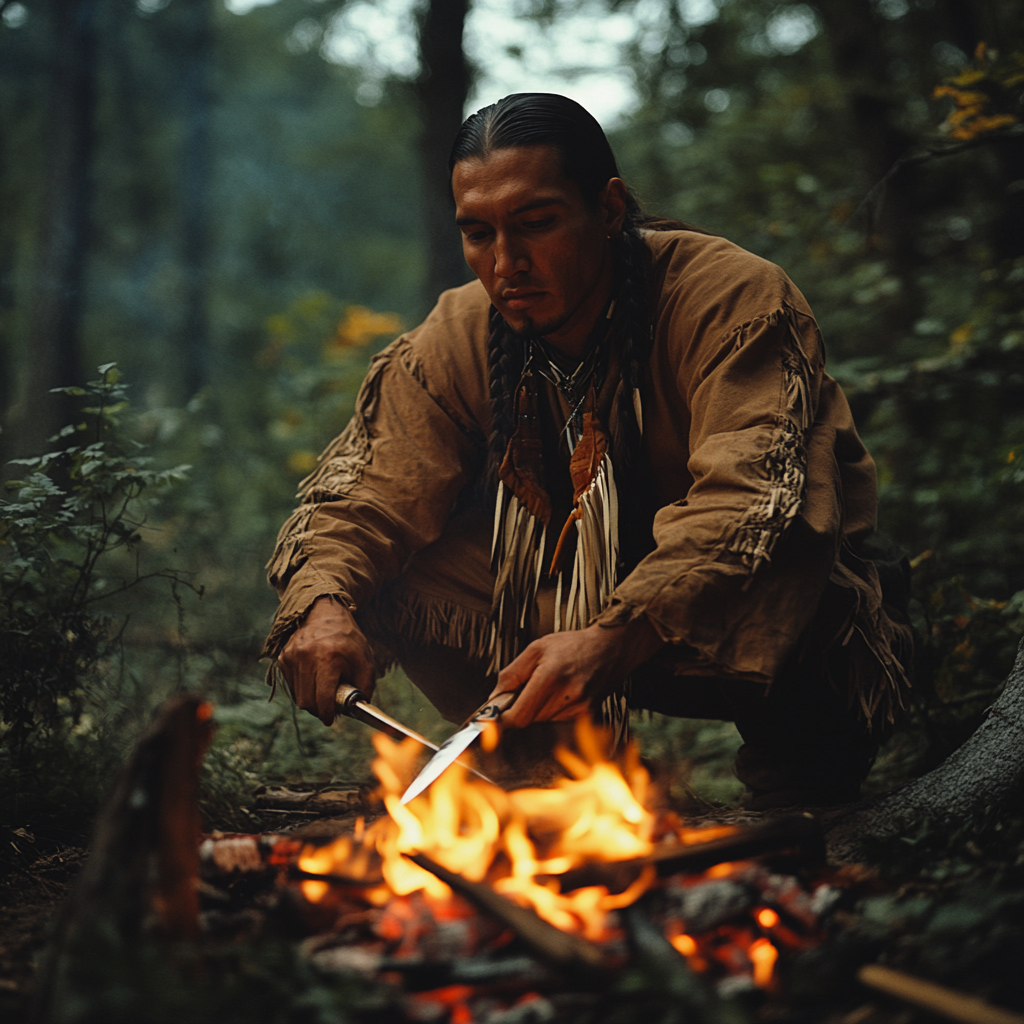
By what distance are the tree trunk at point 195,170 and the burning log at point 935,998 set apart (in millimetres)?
12802

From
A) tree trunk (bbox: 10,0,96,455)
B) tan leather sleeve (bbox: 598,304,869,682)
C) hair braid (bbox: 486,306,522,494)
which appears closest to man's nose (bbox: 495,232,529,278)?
hair braid (bbox: 486,306,522,494)

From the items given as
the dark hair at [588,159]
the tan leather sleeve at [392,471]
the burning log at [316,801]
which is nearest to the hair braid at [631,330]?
the dark hair at [588,159]

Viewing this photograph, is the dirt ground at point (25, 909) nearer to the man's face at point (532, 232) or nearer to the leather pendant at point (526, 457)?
the leather pendant at point (526, 457)

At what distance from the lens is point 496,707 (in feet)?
6.03

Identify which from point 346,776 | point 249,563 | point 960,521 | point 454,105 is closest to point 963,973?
point 346,776

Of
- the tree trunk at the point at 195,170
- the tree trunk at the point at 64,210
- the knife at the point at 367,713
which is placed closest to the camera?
the knife at the point at 367,713

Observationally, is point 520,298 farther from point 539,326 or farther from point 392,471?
point 392,471

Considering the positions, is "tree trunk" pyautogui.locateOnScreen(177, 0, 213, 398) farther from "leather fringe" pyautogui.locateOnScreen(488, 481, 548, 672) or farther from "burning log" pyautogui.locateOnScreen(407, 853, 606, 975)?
"burning log" pyautogui.locateOnScreen(407, 853, 606, 975)

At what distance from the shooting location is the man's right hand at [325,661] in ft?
6.92

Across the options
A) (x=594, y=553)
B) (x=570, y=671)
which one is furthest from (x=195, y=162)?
(x=570, y=671)

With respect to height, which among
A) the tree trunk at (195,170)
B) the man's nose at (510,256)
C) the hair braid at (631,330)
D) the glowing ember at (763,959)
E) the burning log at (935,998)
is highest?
the tree trunk at (195,170)

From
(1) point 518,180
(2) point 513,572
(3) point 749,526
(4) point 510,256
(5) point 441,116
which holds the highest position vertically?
(5) point 441,116

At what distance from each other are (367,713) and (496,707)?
34cm

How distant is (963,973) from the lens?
132cm
